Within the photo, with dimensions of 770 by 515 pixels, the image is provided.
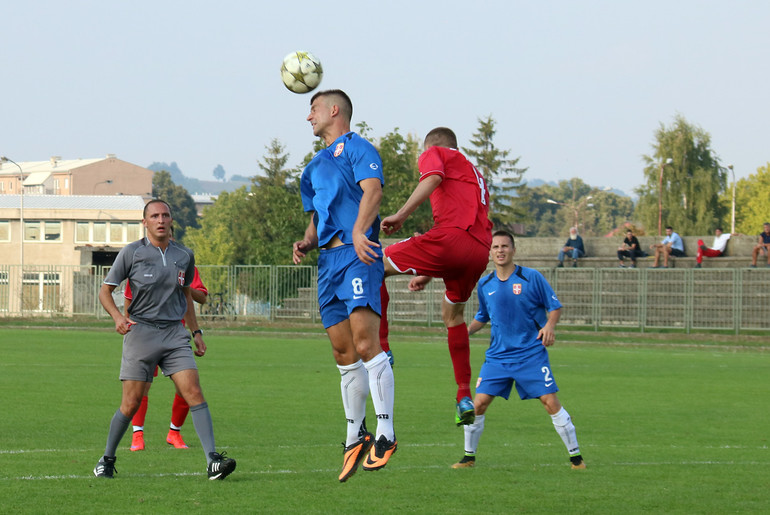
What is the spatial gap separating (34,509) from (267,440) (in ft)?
15.1

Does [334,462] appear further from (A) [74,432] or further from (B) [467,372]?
(A) [74,432]

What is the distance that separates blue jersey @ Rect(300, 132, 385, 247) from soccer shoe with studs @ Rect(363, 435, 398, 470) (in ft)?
4.70

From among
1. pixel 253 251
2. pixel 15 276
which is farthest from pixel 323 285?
pixel 253 251

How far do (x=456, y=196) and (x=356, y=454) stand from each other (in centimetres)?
223

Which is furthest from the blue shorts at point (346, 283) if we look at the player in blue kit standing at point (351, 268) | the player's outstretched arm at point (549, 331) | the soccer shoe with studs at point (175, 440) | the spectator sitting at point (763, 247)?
the spectator sitting at point (763, 247)

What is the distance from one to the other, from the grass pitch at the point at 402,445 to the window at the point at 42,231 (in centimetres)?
6698

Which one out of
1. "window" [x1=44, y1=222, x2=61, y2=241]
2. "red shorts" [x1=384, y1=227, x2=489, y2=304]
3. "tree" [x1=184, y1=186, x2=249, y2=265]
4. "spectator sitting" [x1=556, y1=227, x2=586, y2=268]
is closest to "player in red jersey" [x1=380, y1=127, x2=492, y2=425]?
"red shorts" [x1=384, y1=227, x2=489, y2=304]

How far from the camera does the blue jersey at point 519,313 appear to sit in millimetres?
9953

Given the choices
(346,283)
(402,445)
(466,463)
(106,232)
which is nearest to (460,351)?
(466,463)

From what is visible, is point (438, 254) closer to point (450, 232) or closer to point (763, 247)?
point (450, 232)

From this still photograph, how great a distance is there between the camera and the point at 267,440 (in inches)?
454

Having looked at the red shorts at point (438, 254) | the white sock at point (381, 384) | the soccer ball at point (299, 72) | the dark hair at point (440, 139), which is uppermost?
the soccer ball at point (299, 72)

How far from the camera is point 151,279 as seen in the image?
8.82 metres

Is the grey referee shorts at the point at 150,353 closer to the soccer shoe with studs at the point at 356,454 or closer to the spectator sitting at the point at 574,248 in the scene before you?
the soccer shoe with studs at the point at 356,454
